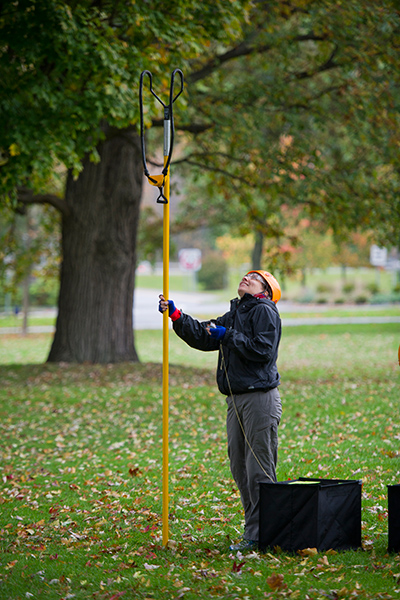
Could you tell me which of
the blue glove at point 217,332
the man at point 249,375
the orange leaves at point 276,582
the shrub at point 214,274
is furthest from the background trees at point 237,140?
the shrub at point 214,274

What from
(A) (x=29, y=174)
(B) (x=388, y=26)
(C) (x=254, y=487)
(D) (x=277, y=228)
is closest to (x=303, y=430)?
(C) (x=254, y=487)

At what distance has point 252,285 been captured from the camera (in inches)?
197

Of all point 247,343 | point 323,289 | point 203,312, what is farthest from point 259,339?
point 323,289

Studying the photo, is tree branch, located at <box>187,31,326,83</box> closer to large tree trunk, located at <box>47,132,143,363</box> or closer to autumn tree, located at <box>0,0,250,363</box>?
large tree trunk, located at <box>47,132,143,363</box>

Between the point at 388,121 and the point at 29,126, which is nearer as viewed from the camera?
the point at 29,126

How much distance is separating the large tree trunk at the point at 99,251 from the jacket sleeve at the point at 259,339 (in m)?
9.98

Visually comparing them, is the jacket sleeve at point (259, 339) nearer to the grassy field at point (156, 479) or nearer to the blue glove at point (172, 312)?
the blue glove at point (172, 312)

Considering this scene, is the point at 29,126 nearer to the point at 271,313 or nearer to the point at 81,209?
the point at 81,209

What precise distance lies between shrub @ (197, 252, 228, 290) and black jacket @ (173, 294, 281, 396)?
53428 mm

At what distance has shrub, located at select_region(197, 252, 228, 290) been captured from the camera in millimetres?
58531

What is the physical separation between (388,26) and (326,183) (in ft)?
13.0

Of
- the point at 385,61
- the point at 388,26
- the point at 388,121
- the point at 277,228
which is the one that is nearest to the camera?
the point at 388,26

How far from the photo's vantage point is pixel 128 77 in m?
9.37

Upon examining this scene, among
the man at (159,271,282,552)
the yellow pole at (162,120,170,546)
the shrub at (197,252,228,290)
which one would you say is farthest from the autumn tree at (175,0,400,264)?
the shrub at (197,252,228,290)
